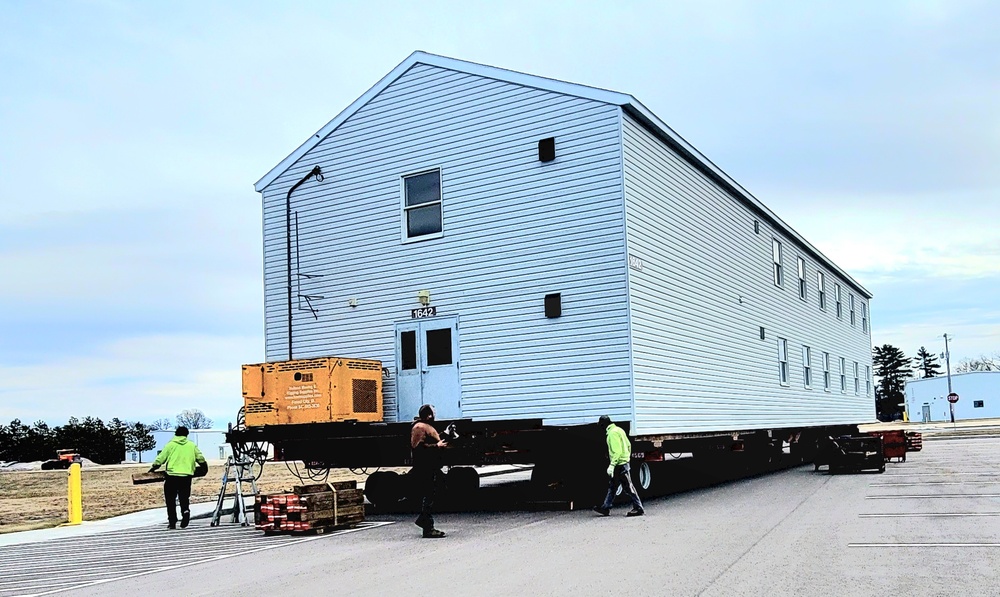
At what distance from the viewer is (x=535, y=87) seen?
17953mm

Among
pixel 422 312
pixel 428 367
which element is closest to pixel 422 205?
pixel 422 312

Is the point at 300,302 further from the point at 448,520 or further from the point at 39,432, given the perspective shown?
the point at 39,432

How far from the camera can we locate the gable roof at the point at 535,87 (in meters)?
17.3

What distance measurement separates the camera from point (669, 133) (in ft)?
62.8

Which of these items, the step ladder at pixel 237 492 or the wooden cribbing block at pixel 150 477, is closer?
the wooden cribbing block at pixel 150 477

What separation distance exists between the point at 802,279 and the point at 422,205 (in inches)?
636

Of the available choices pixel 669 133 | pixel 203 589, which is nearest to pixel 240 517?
pixel 203 589

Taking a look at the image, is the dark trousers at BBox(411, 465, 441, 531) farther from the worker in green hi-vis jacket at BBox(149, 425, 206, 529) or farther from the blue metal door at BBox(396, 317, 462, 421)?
the blue metal door at BBox(396, 317, 462, 421)

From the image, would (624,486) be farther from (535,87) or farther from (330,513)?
(535,87)

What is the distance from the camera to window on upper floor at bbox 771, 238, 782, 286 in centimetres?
2766

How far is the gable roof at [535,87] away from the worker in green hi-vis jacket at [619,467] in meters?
5.67

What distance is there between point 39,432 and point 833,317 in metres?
39.4

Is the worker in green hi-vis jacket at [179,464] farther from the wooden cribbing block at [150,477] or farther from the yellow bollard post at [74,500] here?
the yellow bollard post at [74,500]

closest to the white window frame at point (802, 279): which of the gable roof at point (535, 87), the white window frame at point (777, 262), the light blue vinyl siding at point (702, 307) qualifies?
the light blue vinyl siding at point (702, 307)
